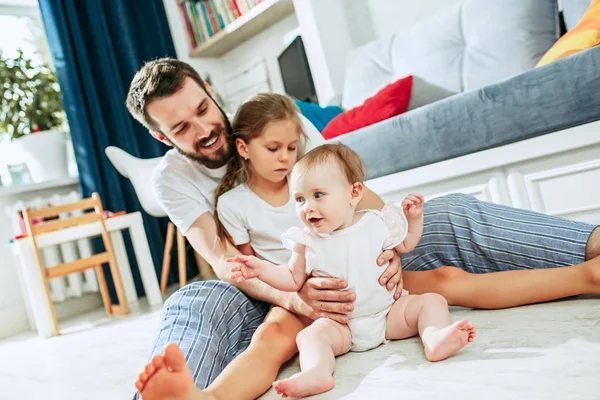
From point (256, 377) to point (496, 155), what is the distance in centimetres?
100

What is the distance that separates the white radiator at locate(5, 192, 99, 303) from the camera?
3.02 meters

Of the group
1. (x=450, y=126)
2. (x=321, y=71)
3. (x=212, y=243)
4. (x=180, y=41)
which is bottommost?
(x=212, y=243)

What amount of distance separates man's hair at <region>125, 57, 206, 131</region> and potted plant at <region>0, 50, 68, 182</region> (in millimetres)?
2070

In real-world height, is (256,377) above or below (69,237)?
below

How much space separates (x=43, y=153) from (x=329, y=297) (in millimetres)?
2701

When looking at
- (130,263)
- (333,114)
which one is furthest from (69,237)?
(333,114)

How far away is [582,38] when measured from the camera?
1.49 meters

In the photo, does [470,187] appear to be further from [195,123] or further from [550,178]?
[195,123]

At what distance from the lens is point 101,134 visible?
3186 millimetres

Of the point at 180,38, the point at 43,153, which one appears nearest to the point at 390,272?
the point at 43,153

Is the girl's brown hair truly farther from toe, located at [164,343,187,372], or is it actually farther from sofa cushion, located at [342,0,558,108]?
sofa cushion, located at [342,0,558,108]

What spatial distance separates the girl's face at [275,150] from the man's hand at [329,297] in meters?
0.28

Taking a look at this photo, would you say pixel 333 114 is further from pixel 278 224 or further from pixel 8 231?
pixel 8 231

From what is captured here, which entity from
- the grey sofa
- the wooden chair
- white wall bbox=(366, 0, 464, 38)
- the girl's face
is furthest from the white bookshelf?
the girl's face
